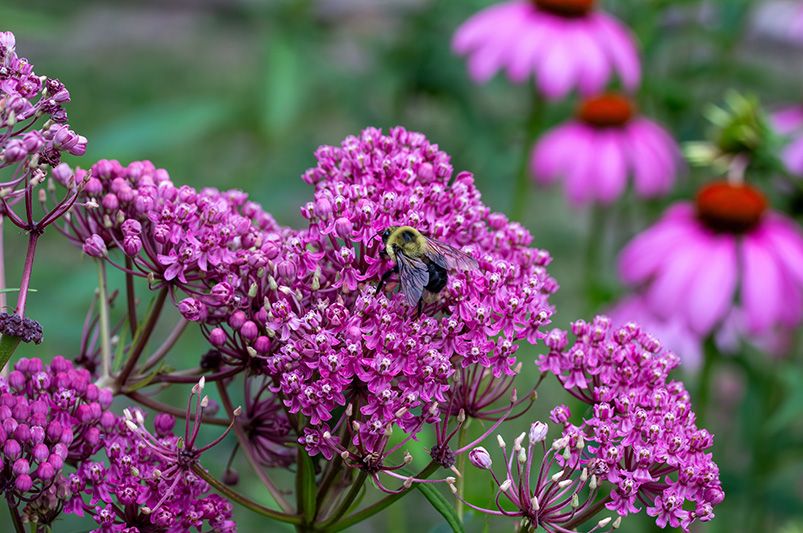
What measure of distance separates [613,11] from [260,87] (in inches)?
57.4

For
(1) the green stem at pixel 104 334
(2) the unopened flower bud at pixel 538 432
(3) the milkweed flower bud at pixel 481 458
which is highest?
(1) the green stem at pixel 104 334

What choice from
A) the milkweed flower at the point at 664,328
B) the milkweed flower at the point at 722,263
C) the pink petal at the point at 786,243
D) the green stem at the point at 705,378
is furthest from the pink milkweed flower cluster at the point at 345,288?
the milkweed flower at the point at 664,328

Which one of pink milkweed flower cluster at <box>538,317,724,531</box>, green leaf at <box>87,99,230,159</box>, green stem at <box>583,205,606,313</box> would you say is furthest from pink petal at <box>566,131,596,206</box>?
pink milkweed flower cluster at <box>538,317,724,531</box>

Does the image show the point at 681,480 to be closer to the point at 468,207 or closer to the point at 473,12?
the point at 468,207

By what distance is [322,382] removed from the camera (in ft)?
3.93

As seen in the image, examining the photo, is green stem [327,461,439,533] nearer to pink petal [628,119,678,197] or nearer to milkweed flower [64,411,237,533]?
milkweed flower [64,411,237,533]

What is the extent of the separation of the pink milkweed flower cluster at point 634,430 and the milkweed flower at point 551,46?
2021mm

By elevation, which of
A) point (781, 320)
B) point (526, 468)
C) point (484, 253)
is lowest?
point (526, 468)

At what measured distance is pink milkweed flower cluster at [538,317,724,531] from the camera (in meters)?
1.23

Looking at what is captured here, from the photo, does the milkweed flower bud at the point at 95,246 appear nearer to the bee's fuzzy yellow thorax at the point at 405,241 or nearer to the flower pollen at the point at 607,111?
the bee's fuzzy yellow thorax at the point at 405,241

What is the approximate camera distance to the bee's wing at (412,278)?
1290 millimetres

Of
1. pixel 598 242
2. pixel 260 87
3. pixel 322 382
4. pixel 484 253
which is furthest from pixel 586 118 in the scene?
pixel 322 382

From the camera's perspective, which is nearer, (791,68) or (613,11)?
(613,11)

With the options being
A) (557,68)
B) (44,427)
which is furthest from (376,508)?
(557,68)
